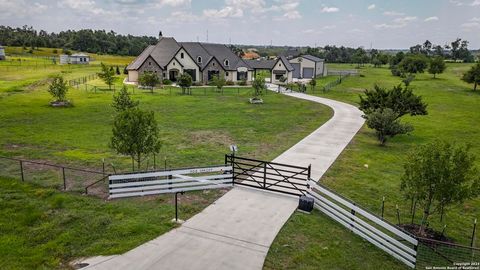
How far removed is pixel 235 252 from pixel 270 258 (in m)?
1.12

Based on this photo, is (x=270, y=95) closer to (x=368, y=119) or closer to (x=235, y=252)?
(x=368, y=119)

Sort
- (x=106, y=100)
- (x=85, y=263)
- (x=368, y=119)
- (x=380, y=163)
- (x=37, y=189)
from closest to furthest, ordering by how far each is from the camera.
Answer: (x=85, y=263)
(x=37, y=189)
(x=380, y=163)
(x=368, y=119)
(x=106, y=100)

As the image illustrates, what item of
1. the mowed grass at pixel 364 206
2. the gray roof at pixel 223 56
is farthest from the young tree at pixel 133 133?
the gray roof at pixel 223 56

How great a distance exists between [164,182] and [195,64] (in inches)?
2031

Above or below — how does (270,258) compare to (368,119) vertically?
below

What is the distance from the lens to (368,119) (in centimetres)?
2697

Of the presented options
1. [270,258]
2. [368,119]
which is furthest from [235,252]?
[368,119]

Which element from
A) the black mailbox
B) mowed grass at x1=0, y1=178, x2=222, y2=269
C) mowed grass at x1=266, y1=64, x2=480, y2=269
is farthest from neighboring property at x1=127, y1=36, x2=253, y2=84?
the black mailbox

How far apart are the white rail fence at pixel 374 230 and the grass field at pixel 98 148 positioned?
4776 mm

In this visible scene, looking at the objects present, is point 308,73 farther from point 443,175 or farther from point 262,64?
point 443,175

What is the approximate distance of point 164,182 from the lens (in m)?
16.2

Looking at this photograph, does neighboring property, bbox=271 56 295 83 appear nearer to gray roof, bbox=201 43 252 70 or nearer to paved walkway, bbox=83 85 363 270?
gray roof, bbox=201 43 252 70

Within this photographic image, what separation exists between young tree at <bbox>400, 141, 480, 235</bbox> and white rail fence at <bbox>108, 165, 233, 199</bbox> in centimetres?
803

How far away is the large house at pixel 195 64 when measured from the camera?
64438 millimetres
